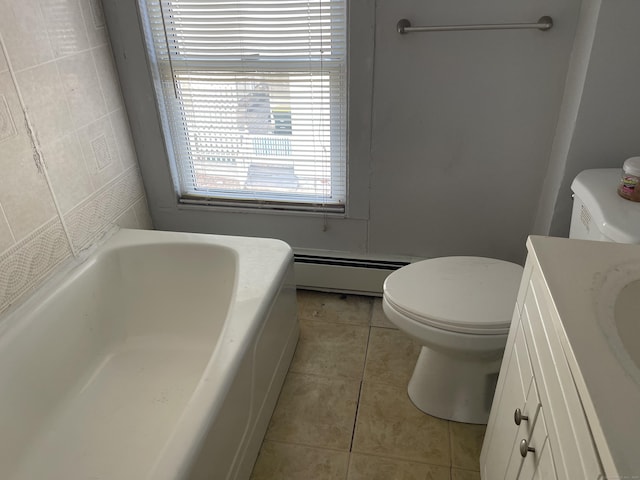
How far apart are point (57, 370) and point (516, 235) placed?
5.60ft

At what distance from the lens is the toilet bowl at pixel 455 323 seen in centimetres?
136

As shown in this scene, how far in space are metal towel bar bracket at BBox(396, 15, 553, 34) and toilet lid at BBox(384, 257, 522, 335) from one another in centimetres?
75

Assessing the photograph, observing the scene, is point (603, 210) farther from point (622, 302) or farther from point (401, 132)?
point (401, 132)

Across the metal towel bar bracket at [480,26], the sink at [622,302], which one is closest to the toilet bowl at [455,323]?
the sink at [622,302]

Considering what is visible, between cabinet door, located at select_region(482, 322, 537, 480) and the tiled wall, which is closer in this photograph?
cabinet door, located at select_region(482, 322, 537, 480)

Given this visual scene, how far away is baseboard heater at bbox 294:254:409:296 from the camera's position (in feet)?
6.90

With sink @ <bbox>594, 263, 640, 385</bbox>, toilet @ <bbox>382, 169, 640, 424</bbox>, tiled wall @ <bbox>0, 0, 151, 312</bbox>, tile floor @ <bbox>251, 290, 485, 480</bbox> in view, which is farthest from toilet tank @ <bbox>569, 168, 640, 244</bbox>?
tiled wall @ <bbox>0, 0, 151, 312</bbox>

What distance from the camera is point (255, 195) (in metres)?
2.11

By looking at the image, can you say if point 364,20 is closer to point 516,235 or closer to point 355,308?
point 516,235

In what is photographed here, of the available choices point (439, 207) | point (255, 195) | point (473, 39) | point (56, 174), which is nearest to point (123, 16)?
point (56, 174)

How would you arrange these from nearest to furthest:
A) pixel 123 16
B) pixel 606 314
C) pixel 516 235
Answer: pixel 606 314 < pixel 123 16 < pixel 516 235

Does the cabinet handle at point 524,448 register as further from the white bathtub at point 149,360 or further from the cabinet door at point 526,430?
the white bathtub at point 149,360

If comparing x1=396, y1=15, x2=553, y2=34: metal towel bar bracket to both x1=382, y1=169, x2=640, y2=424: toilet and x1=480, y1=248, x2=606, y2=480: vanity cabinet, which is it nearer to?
x1=382, y1=169, x2=640, y2=424: toilet

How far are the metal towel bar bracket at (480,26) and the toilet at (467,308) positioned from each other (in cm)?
49
